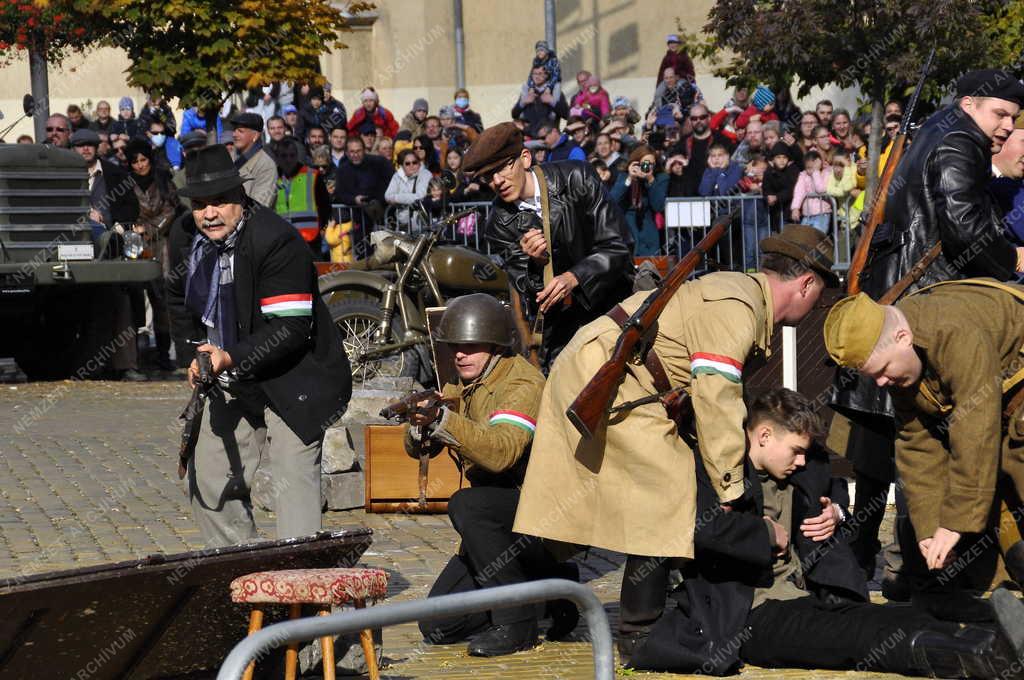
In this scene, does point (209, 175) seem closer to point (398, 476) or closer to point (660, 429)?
point (660, 429)

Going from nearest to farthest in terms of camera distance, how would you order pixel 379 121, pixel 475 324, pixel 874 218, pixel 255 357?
pixel 255 357, pixel 475 324, pixel 874 218, pixel 379 121

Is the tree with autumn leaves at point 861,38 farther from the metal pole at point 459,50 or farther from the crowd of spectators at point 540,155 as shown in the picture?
the metal pole at point 459,50

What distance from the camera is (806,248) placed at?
684 cm

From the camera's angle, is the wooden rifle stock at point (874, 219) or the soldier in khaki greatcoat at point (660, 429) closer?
the soldier in khaki greatcoat at point (660, 429)

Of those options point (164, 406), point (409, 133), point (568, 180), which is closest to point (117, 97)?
point (409, 133)

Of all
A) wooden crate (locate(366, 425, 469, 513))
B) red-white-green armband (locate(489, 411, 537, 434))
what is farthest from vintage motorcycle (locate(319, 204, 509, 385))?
red-white-green armband (locate(489, 411, 537, 434))

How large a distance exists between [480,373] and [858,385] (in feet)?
5.32

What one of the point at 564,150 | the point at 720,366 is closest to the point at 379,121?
the point at 564,150

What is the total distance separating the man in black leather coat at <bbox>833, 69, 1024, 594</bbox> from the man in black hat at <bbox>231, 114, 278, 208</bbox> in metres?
7.77

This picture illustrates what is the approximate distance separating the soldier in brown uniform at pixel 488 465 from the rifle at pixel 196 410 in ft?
2.83

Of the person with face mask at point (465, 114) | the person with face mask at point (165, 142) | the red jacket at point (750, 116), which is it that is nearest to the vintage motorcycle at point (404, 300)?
the red jacket at point (750, 116)

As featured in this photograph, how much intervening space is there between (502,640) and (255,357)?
1.51m

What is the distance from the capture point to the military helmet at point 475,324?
7.97 metres

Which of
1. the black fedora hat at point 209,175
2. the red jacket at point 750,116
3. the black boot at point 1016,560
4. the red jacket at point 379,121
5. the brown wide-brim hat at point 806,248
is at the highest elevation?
the red jacket at point 379,121
